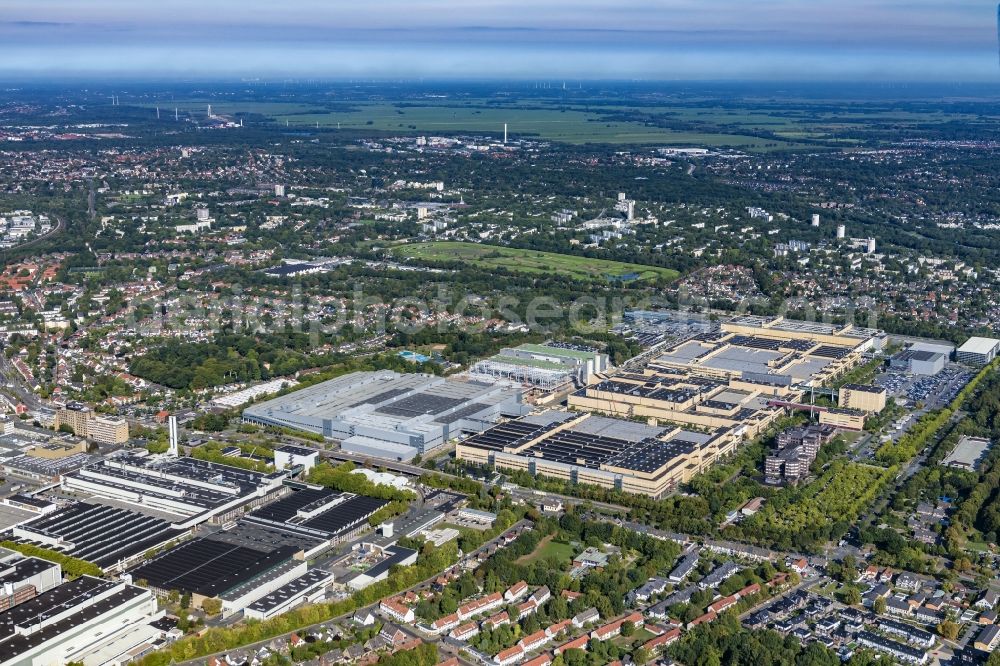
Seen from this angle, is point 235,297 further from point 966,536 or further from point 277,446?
point 966,536

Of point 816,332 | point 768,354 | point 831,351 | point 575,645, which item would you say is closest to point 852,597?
point 575,645

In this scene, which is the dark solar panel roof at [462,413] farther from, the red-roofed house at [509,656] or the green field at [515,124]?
the green field at [515,124]

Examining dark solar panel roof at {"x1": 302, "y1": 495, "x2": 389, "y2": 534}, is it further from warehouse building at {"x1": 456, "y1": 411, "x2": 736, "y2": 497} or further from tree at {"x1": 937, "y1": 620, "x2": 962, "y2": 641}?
tree at {"x1": 937, "y1": 620, "x2": 962, "y2": 641}

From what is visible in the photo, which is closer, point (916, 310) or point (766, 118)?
point (916, 310)

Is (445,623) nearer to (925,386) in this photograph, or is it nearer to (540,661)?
(540,661)

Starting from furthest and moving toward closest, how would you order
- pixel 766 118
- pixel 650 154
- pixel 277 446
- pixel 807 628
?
1. pixel 766 118
2. pixel 650 154
3. pixel 277 446
4. pixel 807 628

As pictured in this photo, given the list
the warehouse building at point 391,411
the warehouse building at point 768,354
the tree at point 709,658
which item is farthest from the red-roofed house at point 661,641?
the warehouse building at point 768,354

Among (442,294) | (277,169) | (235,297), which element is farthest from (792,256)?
(277,169)
